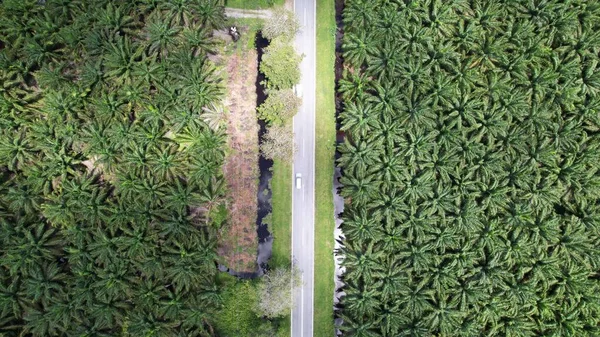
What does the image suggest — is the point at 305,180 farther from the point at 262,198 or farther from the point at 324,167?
the point at 262,198

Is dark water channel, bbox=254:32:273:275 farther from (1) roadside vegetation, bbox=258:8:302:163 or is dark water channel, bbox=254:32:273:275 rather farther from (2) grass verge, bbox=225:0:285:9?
(2) grass verge, bbox=225:0:285:9

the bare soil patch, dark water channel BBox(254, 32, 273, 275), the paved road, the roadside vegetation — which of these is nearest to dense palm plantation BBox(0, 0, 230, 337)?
the bare soil patch

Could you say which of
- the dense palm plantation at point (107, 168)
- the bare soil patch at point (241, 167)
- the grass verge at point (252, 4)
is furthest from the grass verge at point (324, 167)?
the dense palm plantation at point (107, 168)

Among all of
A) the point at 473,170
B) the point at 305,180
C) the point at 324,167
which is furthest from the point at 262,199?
the point at 473,170

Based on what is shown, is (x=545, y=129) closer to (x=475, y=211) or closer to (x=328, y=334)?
(x=475, y=211)

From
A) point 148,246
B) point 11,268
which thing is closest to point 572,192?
point 148,246
